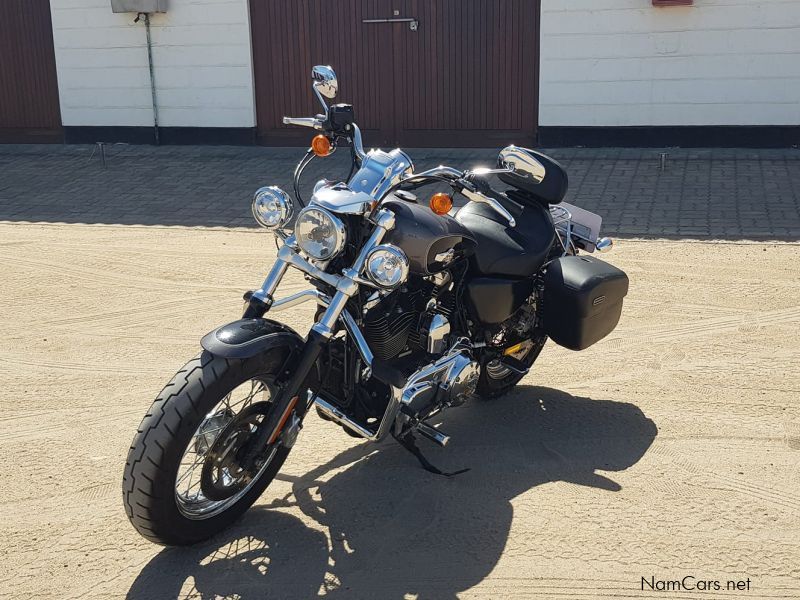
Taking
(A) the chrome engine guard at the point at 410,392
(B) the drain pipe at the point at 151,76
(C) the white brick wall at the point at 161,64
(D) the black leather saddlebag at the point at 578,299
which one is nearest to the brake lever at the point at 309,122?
(A) the chrome engine guard at the point at 410,392

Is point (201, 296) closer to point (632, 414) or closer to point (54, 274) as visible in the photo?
point (54, 274)

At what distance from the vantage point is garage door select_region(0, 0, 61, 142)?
12758 mm

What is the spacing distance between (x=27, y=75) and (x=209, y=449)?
11079 mm

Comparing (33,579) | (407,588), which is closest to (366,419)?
(407,588)

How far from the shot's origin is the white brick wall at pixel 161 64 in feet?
39.7

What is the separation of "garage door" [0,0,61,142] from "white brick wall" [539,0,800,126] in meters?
6.61

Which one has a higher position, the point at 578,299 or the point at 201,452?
the point at 578,299

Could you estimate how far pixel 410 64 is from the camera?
11602mm

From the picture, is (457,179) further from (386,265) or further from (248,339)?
(248,339)

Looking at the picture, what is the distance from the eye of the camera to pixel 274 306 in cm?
369

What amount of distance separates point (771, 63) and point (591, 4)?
2.07m

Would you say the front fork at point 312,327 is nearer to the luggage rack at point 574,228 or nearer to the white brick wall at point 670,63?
the luggage rack at point 574,228

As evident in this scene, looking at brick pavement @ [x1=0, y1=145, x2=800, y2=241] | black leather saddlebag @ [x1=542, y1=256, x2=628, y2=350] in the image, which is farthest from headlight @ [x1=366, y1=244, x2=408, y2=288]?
brick pavement @ [x1=0, y1=145, x2=800, y2=241]

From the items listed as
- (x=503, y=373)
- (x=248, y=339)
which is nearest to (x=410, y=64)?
(x=503, y=373)
